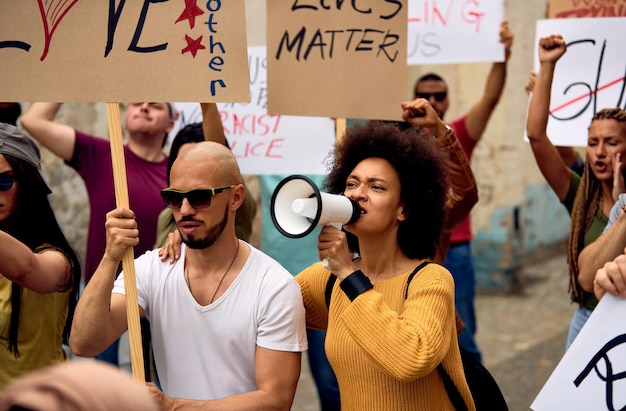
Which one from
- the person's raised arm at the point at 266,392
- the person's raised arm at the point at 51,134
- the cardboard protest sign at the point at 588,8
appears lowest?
the person's raised arm at the point at 266,392

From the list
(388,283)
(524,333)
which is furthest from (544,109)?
(524,333)

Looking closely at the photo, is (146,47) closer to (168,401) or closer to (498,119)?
(168,401)

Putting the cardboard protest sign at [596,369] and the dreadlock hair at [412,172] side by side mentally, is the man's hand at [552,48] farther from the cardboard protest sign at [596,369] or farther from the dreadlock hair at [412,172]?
the cardboard protest sign at [596,369]

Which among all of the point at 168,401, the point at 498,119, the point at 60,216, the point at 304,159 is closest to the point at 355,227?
the point at 168,401

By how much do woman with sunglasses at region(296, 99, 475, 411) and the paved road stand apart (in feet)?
9.62

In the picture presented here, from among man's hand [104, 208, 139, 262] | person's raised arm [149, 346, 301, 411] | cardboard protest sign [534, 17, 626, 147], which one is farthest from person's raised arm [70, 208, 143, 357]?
cardboard protest sign [534, 17, 626, 147]

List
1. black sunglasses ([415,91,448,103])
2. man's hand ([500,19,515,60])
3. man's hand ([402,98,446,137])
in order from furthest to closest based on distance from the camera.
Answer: black sunglasses ([415,91,448,103])
man's hand ([500,19,515,60])
man's hand ([402,98,446,137])

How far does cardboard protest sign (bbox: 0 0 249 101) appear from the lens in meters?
2.74

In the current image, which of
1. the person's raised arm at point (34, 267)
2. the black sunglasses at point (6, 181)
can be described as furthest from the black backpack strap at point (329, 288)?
the black sunglasses at point (6, 181)

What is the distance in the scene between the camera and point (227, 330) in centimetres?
262

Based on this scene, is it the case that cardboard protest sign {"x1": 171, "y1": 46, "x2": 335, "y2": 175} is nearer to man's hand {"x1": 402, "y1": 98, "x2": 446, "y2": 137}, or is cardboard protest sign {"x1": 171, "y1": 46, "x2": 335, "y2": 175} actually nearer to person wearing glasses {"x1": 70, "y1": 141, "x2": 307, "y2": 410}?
man's hand {"x1": 402, "y1": 98, "x2": 446, "y2": 137}

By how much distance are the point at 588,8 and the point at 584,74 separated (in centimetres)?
51

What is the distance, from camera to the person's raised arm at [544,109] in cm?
376

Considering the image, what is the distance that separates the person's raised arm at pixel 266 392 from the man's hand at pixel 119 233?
1.34ft
